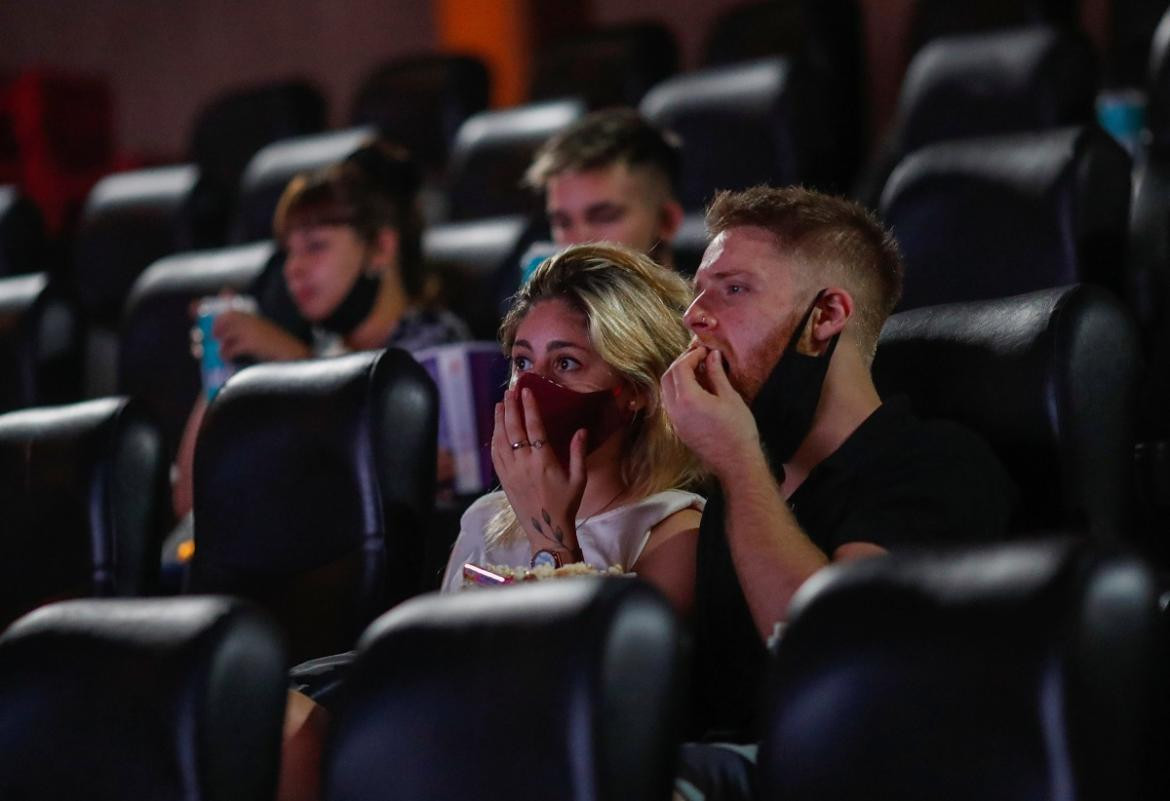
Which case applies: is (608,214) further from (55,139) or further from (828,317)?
(55,139)

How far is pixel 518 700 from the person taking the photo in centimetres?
92

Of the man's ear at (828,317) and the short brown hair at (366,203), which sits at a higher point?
the man's ear at (828,317)

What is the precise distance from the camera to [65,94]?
5.21 meters

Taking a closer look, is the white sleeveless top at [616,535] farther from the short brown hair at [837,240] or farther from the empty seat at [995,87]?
the empty seat at [995,87]

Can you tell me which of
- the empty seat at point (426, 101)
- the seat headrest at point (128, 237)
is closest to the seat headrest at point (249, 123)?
the empty seat at point (426, 101)

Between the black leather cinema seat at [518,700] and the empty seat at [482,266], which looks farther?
the empty seat at [482,266]

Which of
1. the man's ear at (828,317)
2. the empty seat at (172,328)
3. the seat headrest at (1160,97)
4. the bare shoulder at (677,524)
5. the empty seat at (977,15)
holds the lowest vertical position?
the empty seat at (172,328)

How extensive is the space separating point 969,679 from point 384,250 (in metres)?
2.04

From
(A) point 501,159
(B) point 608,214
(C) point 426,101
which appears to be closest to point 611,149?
(B) point 608,214

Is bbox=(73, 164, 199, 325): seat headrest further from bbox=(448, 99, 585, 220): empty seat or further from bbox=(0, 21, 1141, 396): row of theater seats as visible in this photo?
bbox=(448, 99, 585, 220): empty seat

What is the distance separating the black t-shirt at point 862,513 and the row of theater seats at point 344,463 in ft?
0.31

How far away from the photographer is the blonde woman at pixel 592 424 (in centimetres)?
155

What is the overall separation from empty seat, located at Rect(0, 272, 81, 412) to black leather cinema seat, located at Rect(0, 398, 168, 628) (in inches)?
40.2

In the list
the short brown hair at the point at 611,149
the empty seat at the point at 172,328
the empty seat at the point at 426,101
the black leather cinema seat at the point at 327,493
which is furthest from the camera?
the empty seat at the point at 426,101
